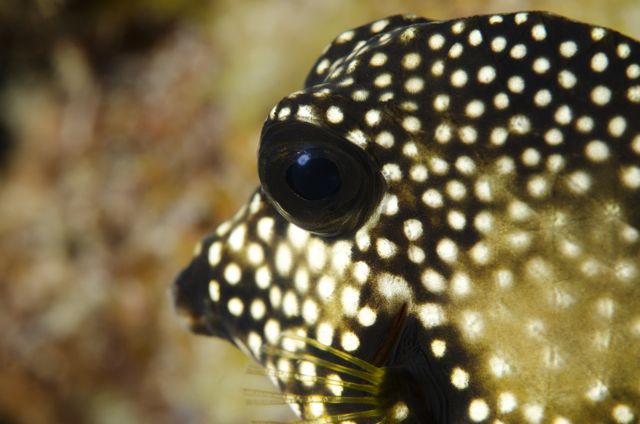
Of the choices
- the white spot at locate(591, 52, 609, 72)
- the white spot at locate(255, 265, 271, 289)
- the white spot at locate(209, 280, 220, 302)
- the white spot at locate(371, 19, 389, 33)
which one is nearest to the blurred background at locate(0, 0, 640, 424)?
the white spot at locate(371, 19, 389, 33)

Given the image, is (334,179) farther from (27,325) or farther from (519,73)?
(27,325)

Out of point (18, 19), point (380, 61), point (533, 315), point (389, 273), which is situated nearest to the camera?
point (533, 315)

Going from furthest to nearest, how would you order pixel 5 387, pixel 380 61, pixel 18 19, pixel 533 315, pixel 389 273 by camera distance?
pixel 18 19
pixel 5 387
pixel 380 61
pixel 389 273
pixel 533 315

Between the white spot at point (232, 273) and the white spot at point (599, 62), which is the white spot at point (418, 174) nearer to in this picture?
the white spot at point (599, 62)

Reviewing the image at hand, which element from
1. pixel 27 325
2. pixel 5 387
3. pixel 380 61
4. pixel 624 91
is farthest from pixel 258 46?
pixel 624 91

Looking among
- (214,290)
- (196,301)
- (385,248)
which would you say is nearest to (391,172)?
(385,248)

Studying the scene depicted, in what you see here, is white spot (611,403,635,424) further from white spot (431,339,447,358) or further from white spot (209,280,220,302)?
white spot (209,280,220,302)
